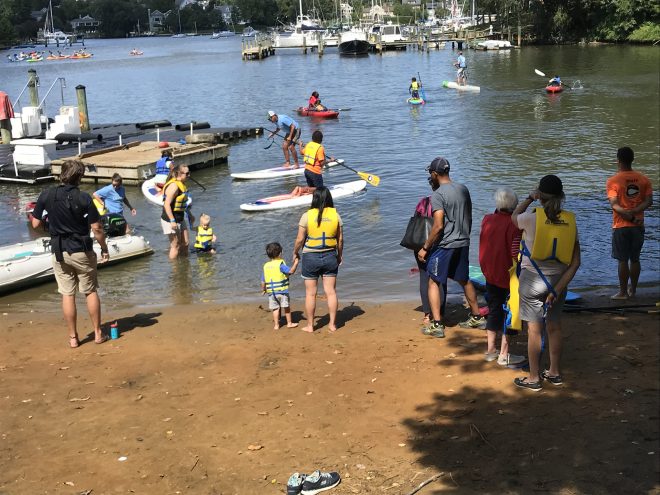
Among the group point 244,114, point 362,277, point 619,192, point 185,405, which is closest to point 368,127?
point 244,114

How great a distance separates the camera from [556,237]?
20.6 feet

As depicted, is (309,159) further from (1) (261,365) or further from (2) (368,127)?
(2) (368,127)

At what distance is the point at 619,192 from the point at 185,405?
5482 millimetres

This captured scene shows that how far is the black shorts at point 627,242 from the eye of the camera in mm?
9102

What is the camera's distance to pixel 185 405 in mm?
6996

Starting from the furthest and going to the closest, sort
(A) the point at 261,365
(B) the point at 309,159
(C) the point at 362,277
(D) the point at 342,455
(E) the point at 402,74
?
(E) the point at 402,74 < (B) the point at 309,159 < (C) the point at 362,277 < (A) the point at 261,365 < (D) the point at 342,455

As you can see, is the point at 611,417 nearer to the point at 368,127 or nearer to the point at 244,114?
the point at 368,127

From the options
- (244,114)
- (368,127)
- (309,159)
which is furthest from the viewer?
(244,114)

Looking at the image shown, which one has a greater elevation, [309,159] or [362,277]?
[309,159]

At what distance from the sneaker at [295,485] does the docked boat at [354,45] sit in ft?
254

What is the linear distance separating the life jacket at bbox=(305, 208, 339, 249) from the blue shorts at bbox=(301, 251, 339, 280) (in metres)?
0.10

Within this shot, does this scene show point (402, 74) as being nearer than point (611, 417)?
No

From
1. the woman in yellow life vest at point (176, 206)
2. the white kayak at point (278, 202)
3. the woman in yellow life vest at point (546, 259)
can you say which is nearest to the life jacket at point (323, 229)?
the woman in yellow life vest at point (546, 259)

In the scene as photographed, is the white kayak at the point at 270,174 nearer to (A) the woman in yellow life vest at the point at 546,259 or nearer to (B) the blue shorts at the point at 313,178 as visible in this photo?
(B) the blue shorts at the point at 313,178
